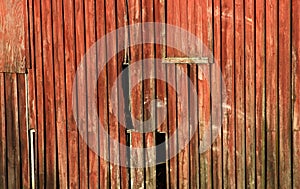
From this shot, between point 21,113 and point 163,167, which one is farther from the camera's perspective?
point 21,113

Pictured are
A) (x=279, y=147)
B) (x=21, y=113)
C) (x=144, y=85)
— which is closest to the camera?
(x=279, y=147)

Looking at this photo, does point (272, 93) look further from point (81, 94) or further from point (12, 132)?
point (12, 132)

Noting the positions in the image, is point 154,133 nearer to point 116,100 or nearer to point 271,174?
point 116,100

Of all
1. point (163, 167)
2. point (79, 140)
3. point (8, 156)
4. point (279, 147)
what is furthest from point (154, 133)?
point (8, 156)

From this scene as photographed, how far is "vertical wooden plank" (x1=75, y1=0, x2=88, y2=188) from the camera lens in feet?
23.8

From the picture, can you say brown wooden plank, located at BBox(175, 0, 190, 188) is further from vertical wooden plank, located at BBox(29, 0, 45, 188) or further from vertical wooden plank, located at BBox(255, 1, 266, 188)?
vertical wooden plank, located at BBox(29, 0, 45, 188)

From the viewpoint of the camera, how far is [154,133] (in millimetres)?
7141

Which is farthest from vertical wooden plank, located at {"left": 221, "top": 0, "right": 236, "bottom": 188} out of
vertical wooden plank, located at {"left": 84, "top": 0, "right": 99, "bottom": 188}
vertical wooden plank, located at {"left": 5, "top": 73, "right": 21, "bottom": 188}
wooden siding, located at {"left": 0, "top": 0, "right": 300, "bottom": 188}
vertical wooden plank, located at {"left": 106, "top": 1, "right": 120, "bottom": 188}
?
vertical wooden plank, located at {"left": 5, "top": 73, "right": 21, "bottom": 188}

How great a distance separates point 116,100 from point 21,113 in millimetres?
1248

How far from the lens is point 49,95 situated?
24.6 feet

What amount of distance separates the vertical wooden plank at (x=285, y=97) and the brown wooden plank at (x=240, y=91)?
39 cm

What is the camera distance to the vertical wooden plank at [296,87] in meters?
6.48

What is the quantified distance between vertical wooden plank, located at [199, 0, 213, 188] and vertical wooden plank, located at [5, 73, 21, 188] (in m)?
2.29

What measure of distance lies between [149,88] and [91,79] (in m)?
0.71
